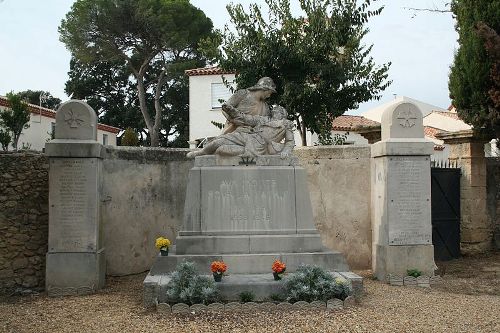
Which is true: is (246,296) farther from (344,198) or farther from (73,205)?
(344,198)

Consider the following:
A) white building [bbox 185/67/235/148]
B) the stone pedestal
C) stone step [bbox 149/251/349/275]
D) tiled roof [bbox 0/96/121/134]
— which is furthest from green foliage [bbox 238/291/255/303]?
tiled roof [bbox 0/96/121/134]

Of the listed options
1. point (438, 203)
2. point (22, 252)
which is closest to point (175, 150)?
point (22, 252)

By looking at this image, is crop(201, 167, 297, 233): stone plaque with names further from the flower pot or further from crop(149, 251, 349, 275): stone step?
the flower pot

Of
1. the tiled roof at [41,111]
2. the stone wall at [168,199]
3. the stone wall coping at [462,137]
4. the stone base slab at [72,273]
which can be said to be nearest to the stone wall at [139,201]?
the stone wall at [168,199]

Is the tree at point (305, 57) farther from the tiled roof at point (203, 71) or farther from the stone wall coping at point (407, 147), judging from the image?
the tiled roof at point (203, 71)

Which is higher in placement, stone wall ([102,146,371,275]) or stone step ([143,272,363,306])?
stone wall ([102,146,371,275])

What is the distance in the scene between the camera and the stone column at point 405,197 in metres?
7.99

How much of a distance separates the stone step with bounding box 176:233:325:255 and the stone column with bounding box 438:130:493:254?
5221mm

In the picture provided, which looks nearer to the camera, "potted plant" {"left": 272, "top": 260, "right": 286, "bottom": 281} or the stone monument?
"potted plant" {"left": 272, "top": 260, "right": 286, "bottom": 281}

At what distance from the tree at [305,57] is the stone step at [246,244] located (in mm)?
5693

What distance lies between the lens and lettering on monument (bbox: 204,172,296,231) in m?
6.91

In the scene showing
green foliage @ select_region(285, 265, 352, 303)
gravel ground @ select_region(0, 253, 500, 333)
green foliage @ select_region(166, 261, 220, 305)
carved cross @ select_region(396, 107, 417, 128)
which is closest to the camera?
gravel ground @ select_region(0, 253, 500, 333)

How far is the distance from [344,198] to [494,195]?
12.9 ft

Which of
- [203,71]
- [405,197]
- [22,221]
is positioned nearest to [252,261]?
[405,197]
